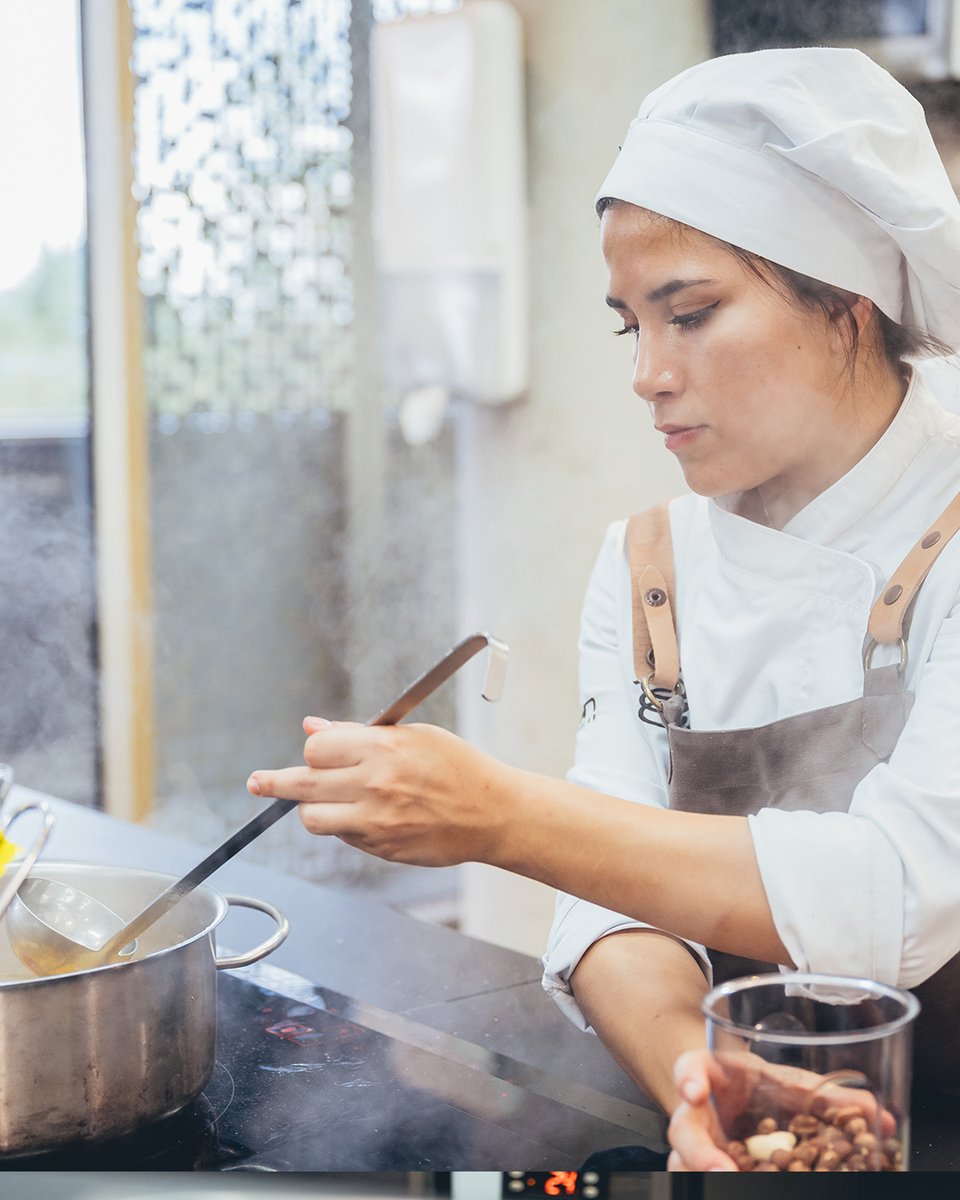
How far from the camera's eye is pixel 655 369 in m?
0.72

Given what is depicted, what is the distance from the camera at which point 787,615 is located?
0.75 meters

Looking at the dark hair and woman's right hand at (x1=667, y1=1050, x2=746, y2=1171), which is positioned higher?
the dark hair

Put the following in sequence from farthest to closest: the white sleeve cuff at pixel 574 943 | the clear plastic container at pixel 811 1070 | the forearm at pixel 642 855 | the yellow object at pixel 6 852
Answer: the yellow object at pixel 6 852 → the white sleeve cuff at pixel 574 943 → the forearm at pixel 642 855 → the clear plastic container at pixel 811 1070

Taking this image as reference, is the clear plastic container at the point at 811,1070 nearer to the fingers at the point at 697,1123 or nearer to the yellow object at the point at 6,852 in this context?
the fingers at the point at 697,1123

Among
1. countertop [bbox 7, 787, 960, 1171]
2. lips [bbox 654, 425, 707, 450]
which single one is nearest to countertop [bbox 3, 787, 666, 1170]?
countertop [bbox 7, 787, 960, 1171]

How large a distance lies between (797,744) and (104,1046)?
41cm

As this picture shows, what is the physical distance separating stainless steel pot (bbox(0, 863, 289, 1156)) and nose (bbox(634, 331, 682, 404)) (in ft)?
1.24

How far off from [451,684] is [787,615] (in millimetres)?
263

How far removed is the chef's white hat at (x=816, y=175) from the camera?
0.66m

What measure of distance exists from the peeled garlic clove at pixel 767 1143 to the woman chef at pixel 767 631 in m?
0.02

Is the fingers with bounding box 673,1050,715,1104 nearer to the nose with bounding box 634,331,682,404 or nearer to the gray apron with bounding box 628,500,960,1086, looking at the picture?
the gray apron with bounding box 628,500,960,1086

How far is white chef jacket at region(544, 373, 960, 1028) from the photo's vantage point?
0.62 meters

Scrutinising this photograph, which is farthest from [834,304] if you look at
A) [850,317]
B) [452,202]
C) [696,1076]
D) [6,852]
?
[6,852]

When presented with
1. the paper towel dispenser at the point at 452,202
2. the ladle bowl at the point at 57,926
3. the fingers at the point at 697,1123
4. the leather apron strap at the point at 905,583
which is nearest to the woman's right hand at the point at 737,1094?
the fingers at the point at 697,1123
